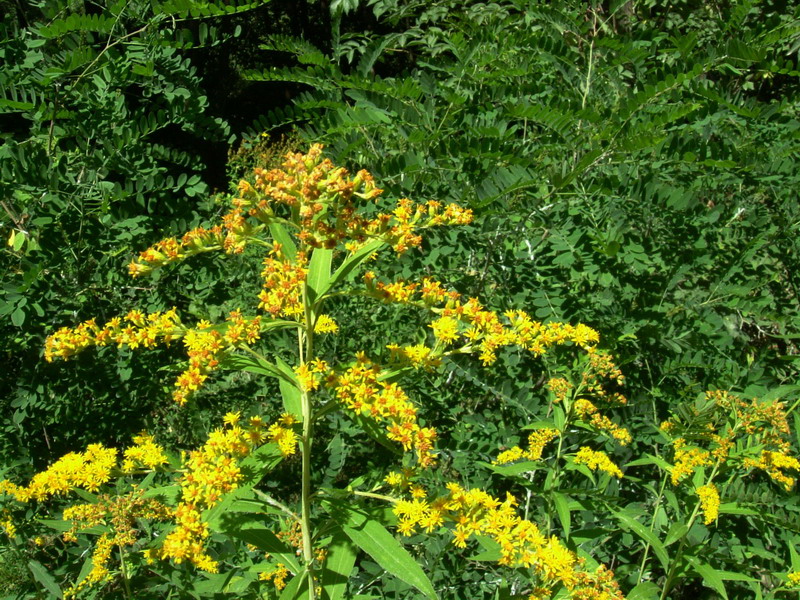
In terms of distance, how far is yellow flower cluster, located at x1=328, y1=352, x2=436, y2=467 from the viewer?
1468 millimetres

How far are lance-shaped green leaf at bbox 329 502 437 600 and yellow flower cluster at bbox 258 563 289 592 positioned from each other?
0.25 m

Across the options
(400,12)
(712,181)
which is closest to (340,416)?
(712,181)

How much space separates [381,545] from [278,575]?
1.30ft

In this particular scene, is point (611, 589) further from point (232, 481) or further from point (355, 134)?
point (355, 134)

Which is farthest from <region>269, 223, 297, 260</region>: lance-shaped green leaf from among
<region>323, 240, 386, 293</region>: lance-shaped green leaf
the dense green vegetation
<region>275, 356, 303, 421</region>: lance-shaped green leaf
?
the dense green vegetation

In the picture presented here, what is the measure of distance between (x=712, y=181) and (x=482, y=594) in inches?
76.6

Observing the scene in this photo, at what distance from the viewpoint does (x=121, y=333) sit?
66.0 inches

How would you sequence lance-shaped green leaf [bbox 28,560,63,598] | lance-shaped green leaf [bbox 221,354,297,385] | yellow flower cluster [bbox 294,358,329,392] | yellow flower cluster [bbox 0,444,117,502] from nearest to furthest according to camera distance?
yellow flower cluster [bbox 294,358,329,392]
lance-shaped green leaf [bbox 221,354,297,385]
yellow flower cluster [bbox 0,444,117,502]
lance-shaped green leaf [bbox 28,560,63,598]

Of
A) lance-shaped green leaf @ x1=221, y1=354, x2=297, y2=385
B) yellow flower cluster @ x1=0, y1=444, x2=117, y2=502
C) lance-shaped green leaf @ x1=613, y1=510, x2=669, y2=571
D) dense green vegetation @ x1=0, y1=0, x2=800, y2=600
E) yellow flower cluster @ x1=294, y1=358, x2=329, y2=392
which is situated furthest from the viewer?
dense green vegetation @ x1=0, y1=0, x2=800, y2=600

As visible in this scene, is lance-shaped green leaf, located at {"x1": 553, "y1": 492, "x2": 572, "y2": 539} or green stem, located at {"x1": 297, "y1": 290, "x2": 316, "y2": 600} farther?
lance-shaped green leaf, located at {"x1": 553, "y1": 492, "x2": 572, "y2": 539}

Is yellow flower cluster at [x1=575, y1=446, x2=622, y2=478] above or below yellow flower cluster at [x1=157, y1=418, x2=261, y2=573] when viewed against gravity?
below

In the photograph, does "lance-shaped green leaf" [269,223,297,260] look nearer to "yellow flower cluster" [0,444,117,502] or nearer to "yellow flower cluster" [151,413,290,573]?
"yellow flower cluster" [151,413,290,573]

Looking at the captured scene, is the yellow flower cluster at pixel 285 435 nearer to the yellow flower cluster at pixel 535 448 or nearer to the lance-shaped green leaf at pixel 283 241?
the lance-shaped green leaf at pixel 283 241

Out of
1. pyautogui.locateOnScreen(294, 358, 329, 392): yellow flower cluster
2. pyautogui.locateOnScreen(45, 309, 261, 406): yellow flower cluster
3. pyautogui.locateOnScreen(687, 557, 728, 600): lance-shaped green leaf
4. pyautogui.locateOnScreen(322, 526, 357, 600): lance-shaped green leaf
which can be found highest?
pyautogui.locateOnScreen(45, 309, 261, 406): yellow flower cluster
